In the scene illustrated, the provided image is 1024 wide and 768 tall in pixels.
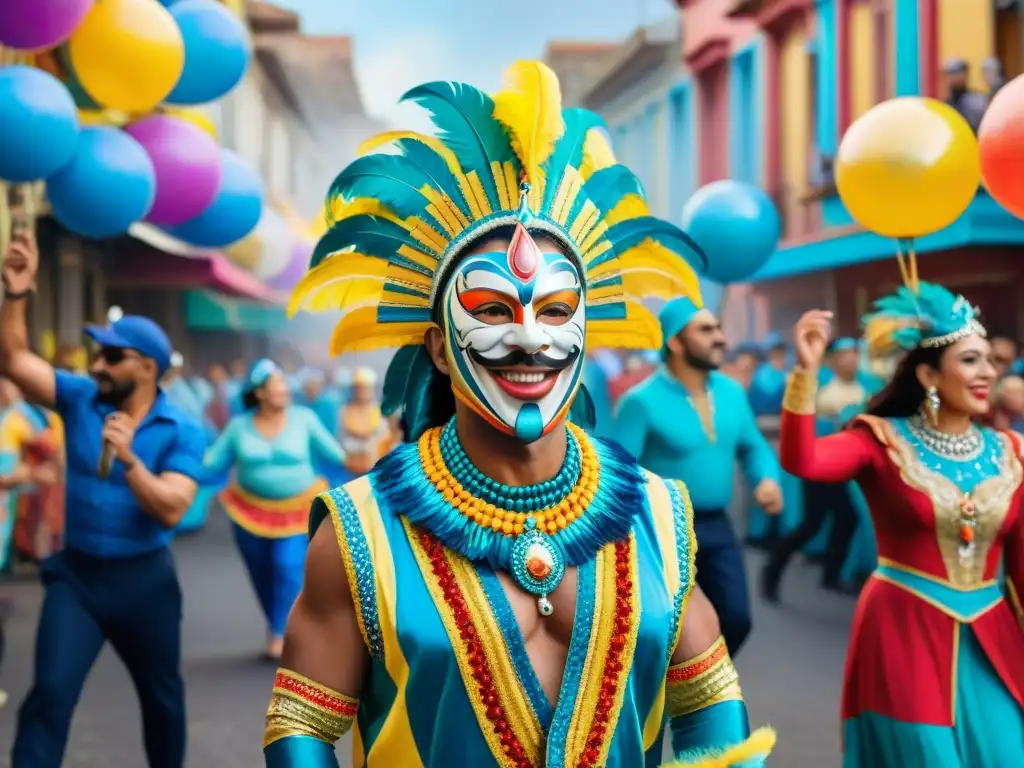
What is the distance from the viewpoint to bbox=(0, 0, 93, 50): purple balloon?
5219 mm

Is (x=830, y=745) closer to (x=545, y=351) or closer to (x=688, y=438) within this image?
(x=688, y=438)

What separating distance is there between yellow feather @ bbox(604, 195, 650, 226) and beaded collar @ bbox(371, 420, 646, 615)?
19.6 inches

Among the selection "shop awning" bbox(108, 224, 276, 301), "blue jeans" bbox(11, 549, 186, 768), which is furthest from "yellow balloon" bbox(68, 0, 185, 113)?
"shop awning" bbox(108, 224, 276, 301)

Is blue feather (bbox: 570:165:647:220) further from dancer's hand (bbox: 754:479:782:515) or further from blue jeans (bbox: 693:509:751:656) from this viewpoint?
dancer's hand (bbox: 754:479:782:515)

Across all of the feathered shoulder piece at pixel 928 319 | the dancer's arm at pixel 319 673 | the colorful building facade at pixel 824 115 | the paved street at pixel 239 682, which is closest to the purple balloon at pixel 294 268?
the paved street at pixel 239 682

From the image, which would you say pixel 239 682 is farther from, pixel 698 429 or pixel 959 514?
pixel 959 514

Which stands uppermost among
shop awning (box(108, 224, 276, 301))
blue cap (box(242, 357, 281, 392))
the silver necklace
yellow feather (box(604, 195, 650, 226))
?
shop awning (box(108, 224, 276, 301))

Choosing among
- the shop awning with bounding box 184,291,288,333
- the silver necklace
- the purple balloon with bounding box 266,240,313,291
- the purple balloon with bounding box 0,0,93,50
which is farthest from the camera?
the shop awning with bounding box 184,291,288,333

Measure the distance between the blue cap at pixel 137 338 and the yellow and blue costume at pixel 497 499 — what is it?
8.07 feet

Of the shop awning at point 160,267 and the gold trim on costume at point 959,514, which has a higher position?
the shop awning at point 160,267

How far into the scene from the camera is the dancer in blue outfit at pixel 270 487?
8.29 m

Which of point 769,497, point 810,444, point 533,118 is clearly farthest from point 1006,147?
point 533,118

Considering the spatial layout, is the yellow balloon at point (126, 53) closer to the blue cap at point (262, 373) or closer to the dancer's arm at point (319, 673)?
the blue cap at point (262, 373)

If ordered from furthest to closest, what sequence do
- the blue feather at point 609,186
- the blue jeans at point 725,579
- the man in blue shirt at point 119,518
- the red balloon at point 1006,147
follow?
the blue jeans at point 725,579 < the man in blue shirt at point 119,518 < the red balloon at point 1006,147 < the blue feather at point 609,186
